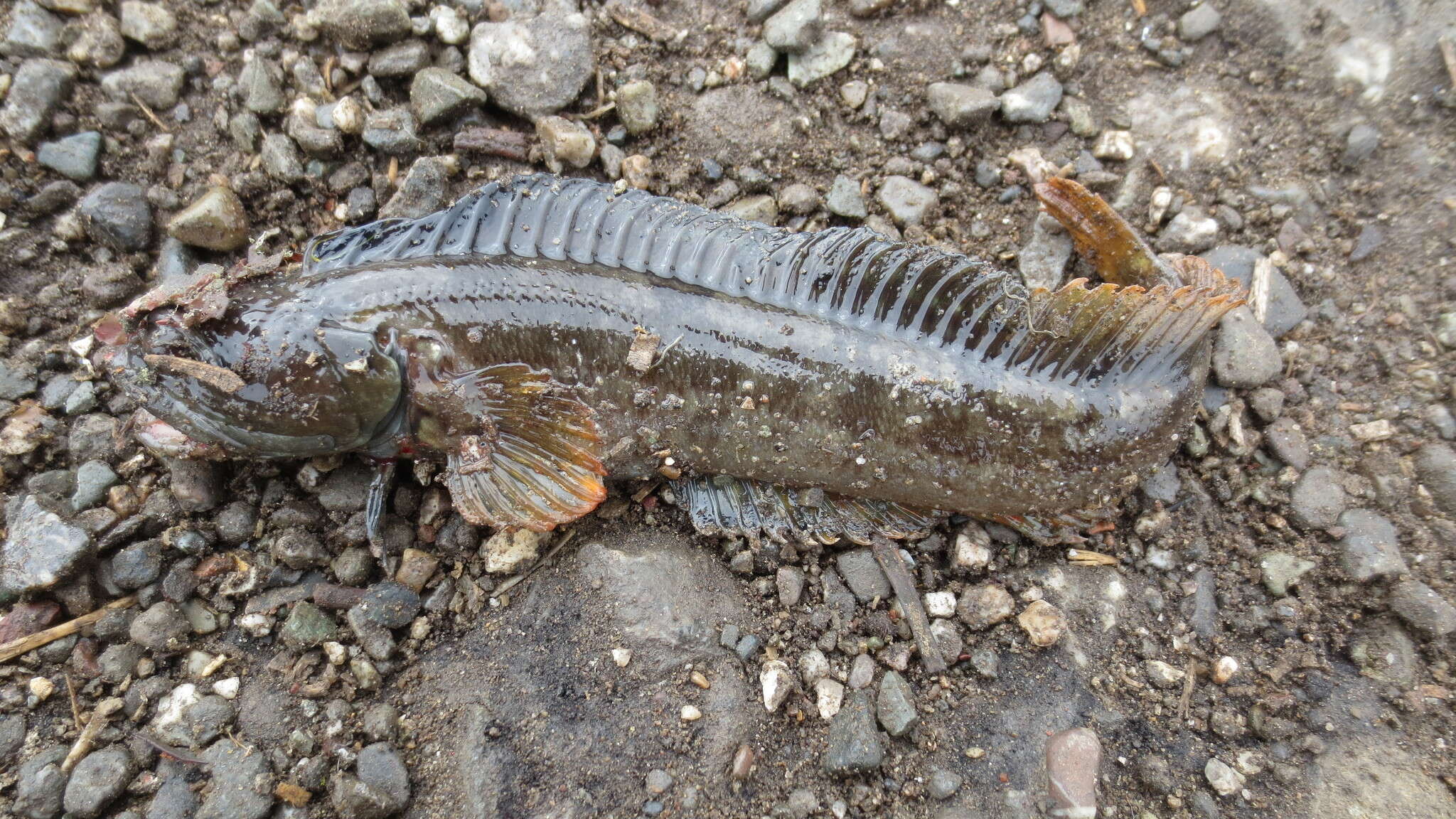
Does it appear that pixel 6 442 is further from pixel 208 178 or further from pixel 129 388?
pixel 208 178

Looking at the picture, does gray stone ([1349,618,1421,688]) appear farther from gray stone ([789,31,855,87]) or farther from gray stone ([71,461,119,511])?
gray stone ([71,461,119,511])

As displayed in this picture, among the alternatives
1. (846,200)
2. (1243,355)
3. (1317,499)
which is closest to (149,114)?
(846,200)

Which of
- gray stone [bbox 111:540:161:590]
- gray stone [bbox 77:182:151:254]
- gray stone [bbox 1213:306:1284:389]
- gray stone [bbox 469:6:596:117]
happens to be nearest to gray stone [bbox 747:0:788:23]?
gray stone [bbox 469:6:596:117]

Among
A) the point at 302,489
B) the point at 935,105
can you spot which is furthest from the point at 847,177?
the point at 302,489

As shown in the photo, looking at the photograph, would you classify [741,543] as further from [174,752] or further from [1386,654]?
[1386,654]

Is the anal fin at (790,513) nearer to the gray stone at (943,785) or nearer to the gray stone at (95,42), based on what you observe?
the gray stone at (943,785)

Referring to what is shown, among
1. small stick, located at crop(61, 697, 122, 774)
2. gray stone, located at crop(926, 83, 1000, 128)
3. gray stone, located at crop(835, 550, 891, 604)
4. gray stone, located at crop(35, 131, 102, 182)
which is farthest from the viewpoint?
gray stone, located at crop(926, 83, 1000, 128)
